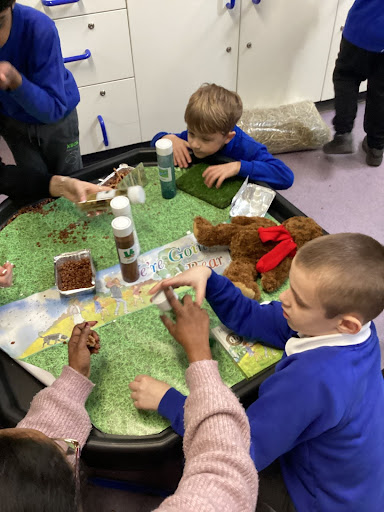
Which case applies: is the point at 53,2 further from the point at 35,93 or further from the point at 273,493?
the point at 273,493

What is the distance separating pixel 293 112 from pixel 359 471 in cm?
195

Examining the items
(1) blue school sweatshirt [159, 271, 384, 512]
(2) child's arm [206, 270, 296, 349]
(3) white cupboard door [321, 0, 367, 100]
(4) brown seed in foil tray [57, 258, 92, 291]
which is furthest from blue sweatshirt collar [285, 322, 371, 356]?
(3) white cupboard door [321, 0, 367, 100]

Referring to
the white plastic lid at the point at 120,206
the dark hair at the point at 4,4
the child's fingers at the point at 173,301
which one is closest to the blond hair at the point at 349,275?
the child's fingers at the point at 173,301

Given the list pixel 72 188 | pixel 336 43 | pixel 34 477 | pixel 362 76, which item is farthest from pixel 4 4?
pixel 336 43

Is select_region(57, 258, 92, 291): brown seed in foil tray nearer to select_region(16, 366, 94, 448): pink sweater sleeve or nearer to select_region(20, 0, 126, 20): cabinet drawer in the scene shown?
select_region(16, 366, 94, 448): pink sweater sleeve

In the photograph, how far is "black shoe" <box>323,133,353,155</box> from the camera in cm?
230

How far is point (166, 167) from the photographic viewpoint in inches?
48.1

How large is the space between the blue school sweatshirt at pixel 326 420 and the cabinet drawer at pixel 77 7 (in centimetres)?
163

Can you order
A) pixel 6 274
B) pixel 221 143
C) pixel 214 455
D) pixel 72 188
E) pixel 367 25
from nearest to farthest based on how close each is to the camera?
pixel 214 455 < pixel 6 274 < pixel 72 188 < pixel 221 143 < pixel 367 25

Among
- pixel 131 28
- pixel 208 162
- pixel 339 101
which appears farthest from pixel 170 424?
pixel 339 101

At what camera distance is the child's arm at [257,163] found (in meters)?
1.33

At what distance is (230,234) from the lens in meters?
1.14

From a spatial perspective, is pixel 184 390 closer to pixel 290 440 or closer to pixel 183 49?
pixel 290 440

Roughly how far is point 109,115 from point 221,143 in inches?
39.6
